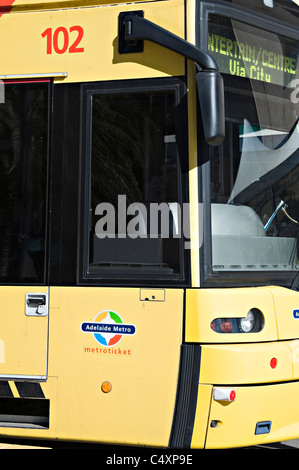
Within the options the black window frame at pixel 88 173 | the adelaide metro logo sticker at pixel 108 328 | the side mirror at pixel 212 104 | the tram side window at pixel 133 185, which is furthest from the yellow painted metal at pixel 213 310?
the side mirror at pixel 212 104

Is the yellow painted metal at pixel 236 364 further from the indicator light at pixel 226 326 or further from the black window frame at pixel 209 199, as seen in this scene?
the black window frame at pixel 209 199

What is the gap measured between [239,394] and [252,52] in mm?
2141

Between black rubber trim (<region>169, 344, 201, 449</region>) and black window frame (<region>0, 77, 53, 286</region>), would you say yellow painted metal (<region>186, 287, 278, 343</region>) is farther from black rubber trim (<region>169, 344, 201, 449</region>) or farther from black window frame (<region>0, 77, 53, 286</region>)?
black window frame (<region>0, 77, 53, 286</region>)

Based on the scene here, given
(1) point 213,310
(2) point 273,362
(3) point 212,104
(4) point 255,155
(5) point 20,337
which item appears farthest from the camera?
(4) point 255,155

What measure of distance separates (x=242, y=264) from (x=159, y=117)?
1.03 meters

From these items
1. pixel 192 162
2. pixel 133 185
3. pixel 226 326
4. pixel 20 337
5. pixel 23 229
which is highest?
pixel 192 162

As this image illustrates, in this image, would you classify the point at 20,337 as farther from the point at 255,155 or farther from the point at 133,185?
the point at 255,155

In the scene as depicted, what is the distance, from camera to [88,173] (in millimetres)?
4355

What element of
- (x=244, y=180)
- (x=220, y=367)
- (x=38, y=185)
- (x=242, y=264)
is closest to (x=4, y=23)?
(x=38, y=185)

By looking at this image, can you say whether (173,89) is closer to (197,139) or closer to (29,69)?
(197,139)

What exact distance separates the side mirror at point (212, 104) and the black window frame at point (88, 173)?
0.73ft

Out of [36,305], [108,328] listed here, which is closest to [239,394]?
[108,328]

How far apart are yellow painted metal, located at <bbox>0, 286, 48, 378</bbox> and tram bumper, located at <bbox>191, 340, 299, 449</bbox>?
1.03 m

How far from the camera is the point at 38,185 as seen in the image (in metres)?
4.46
